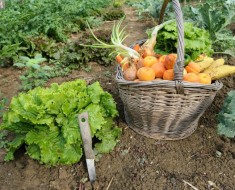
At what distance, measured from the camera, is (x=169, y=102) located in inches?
90.9

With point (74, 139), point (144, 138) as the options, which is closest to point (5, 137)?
point (74, 139)

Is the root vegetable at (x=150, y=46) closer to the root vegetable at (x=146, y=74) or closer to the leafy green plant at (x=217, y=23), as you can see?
the root vegetable at (x=146, y=74)

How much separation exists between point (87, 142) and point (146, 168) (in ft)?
1.88

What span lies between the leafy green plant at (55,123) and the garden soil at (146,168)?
108mm

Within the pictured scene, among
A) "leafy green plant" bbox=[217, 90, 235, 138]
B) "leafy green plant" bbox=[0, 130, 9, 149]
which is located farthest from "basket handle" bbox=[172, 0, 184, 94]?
"leafy green plant" bbox=[0, 130, 9, 149]

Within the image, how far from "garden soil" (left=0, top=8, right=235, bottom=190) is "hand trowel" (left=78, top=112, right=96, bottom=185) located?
0.27 ft

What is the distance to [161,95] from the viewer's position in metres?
2.27

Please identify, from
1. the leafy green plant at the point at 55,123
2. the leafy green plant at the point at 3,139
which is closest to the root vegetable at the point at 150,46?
the leafy green plant at the point at 55,123

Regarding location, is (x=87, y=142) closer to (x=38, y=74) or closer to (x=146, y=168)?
(x=146, y=168)

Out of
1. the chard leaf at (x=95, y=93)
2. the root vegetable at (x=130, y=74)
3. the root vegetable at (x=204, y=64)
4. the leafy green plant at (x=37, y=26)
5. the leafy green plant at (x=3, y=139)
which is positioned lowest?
the leafy green plant at (x=3, y=139)

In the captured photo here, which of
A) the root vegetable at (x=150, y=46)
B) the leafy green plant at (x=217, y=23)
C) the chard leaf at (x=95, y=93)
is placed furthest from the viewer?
the leafy green plant at (x=217, y=23)

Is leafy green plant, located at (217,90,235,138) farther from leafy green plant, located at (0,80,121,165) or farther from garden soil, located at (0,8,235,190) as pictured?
leafy green plant, located at (0,80,121,165)

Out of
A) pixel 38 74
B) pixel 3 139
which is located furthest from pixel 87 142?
pixel 38 74

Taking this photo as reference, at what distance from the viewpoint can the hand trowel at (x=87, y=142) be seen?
7.12 ft
